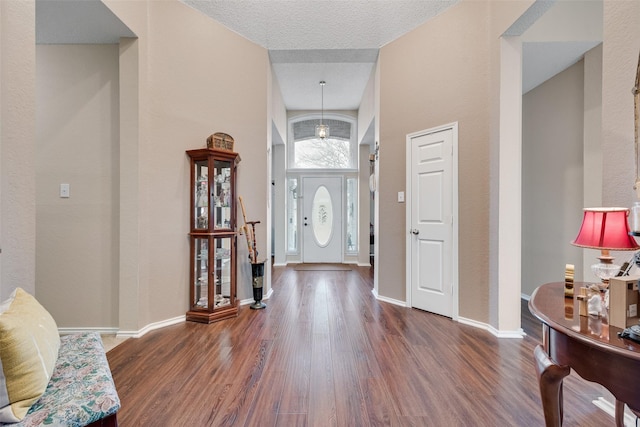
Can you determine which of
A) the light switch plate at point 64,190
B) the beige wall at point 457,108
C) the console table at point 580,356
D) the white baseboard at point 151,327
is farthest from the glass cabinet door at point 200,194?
the console table at point 580,356

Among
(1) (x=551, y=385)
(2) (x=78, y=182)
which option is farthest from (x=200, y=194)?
(1) (x=551, y=385)

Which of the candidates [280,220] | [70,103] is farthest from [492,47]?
[280,220]

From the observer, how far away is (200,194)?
301 centimetres

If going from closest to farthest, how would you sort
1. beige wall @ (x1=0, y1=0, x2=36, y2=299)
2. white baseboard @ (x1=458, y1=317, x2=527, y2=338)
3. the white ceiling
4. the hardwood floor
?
beige wall @ (x1=0, y1=0, x2=36, y2=299) < the hardwood floor < the white ceiling < white baseboard @ (x1=458, y1=317, x2=527, y2=338)

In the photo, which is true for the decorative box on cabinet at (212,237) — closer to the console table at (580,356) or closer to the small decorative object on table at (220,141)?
the small decorative object on table at (220,141)

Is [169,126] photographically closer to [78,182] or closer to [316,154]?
[78,182]

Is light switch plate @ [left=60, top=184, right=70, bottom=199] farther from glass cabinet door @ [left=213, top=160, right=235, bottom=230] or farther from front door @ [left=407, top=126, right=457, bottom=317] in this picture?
front door @ [left=407, top=126, right=457, bottom=317]

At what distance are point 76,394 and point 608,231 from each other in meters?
2.22

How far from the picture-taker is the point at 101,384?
3.67ft

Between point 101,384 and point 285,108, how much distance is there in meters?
5.75

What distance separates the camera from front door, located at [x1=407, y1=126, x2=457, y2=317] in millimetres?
3041

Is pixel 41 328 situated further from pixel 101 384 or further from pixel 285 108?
pixel 285 108

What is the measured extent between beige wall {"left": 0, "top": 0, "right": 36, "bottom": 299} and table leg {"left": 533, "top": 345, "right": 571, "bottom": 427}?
7.95ft

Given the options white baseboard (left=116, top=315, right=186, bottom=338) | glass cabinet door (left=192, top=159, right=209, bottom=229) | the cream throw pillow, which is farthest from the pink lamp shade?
white baseboard (left=116, top=315, right=186, bottom=338)
